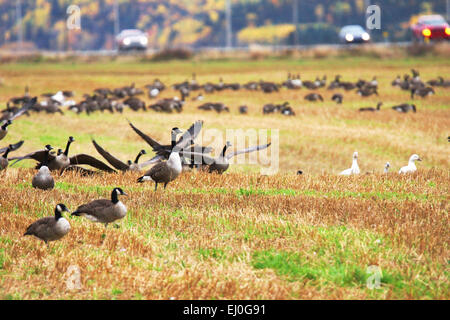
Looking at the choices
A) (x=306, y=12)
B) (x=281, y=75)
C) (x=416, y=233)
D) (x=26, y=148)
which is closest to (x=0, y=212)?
(x=416, y=233)

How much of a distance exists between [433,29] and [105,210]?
187ft

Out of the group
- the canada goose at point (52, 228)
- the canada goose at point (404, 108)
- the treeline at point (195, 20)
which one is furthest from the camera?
the treeline at point (195, 20)

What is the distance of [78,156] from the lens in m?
15.1

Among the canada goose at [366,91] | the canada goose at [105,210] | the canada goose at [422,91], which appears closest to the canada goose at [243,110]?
the canada goose at [366,91]

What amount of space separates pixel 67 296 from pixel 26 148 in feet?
62.6

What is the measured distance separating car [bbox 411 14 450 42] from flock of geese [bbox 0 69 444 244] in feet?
61.7

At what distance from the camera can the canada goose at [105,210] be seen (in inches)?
391

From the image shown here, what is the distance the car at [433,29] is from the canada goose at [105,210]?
56317 mm

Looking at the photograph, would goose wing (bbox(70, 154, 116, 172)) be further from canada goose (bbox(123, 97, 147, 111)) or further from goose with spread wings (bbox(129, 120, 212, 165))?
canada goose (bbox(123, 97, 147, 111))

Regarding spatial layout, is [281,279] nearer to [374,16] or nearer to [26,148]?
[26,148]

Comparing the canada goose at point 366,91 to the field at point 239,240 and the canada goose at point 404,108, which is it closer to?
the canada goose at point 404,108

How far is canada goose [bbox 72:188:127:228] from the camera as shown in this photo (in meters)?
9.92

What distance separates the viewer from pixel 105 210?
9945 mm

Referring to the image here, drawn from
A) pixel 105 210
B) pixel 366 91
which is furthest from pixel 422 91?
pixel 105 210
